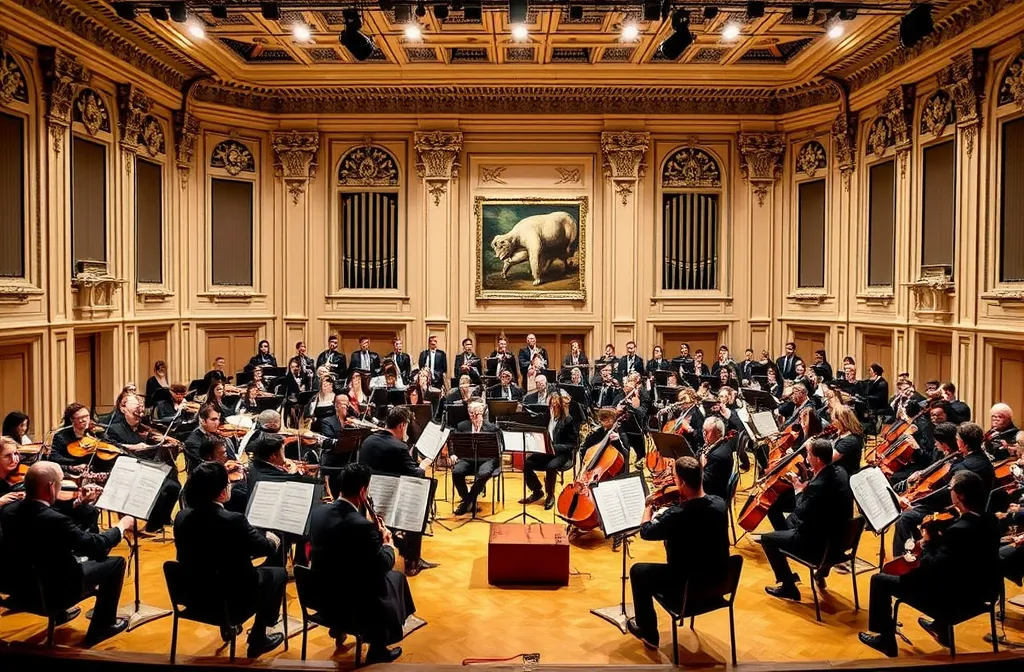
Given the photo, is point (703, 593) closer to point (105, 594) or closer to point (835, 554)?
point (835, 554)

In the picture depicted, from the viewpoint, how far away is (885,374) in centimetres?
1394

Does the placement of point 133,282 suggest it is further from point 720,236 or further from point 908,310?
point 908,310

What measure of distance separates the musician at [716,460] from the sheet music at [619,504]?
1.45 m

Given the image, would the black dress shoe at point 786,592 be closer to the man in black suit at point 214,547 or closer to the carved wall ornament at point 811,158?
the man in black suit at point 214,547

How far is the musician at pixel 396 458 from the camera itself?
7145mm

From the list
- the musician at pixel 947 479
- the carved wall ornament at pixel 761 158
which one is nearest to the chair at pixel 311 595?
the musician at pixel 947 479

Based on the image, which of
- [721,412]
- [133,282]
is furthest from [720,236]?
[133,282]

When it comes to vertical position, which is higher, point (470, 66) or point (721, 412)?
point (470, 66)

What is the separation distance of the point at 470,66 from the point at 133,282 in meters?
7.76

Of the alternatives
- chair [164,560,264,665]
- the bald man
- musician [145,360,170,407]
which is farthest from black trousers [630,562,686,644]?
musician [145,360,170,407]

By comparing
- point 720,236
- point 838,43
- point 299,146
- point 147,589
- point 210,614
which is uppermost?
point 838,43

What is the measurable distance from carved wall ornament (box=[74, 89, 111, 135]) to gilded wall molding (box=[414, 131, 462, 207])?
6.16 metres

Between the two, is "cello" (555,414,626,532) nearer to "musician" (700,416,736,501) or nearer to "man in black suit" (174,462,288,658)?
"musician" (700,416,736,501)

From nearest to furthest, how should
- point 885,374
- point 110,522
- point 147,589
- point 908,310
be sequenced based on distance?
point 147,589, point 110,522, point 908,310, point 885,374
